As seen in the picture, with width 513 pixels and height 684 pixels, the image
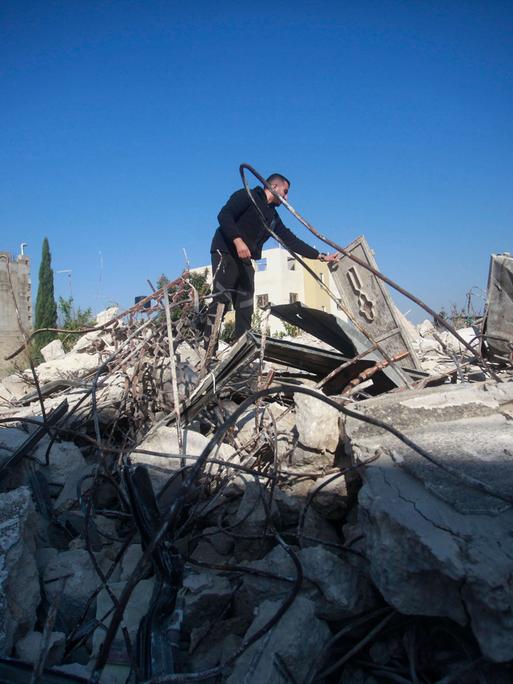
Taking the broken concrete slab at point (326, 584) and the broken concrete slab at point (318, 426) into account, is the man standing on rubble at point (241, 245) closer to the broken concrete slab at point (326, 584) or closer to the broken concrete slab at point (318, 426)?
the broken concrete slab at point (318, 426)

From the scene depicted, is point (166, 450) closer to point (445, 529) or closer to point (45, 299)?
point (445, 529)

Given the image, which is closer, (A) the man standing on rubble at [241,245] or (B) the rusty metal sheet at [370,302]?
(B) the rusty metal sheet at [370,302]

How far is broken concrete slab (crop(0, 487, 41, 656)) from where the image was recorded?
1836 mm

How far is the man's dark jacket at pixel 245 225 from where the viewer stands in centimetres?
463

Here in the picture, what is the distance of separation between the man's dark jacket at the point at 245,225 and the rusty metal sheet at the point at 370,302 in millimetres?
524

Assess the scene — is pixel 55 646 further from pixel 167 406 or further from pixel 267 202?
pixel 267 202

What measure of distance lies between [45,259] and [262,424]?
2677cm

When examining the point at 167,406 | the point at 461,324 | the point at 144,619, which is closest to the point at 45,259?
the point at 461,324

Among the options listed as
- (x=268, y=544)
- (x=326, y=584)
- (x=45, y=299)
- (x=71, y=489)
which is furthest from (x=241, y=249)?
(x=45, y=299)

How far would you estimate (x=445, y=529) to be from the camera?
4.94ft

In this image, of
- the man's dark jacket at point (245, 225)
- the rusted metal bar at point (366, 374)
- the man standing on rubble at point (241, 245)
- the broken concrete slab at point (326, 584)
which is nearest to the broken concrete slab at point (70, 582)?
the broken concrete slab at point (326, 584)

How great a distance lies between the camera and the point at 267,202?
4.76m

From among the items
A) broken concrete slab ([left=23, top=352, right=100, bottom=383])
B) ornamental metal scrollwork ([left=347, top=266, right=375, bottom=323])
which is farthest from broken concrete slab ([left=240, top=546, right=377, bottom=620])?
broken concrete slab ([left=23, top=352, right=100, bottom=383])

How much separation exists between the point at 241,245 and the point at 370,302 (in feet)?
4.02
